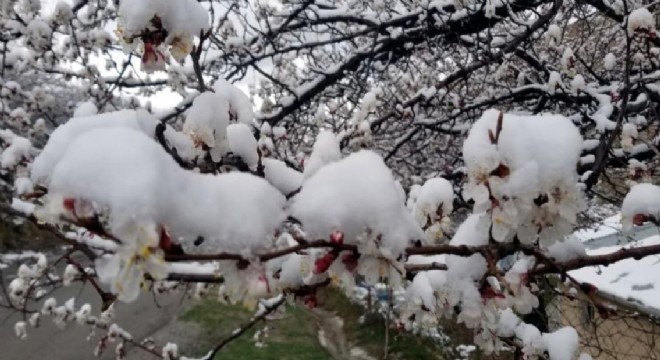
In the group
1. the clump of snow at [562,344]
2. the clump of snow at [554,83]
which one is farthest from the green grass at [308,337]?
the clump of snow at [562,344]

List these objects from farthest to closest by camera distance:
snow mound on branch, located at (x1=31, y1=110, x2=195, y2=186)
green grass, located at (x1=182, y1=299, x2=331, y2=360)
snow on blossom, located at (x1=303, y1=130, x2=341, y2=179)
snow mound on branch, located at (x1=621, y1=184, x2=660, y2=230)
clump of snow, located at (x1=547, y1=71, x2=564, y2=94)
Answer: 1. green grass, located at (x1=182, y1=299, x2=331, y2=360)
2. clump of snow, located at (x1=547, y1=71, x2=564, y2=94)
3. snow mound on branch, located at (x1=621, y1=184, x2=660, y2=230)
4. snow on blossom, located at (x1=303, y1=130, x2=341, y2=179)
5. snow mound on branch, located at (x1=31, y1=110, x2=195, y2=186)

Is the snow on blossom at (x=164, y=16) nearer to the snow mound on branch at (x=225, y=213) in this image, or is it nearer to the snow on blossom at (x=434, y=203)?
the snow mound on branch at (x=225, y=213)

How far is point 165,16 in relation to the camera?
137 centimetres

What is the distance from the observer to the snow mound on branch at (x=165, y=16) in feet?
4.36

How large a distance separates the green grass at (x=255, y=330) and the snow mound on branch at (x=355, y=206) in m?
6.97

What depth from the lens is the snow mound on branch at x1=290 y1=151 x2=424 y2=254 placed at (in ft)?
3.28

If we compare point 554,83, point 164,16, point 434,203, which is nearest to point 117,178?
point 164,16

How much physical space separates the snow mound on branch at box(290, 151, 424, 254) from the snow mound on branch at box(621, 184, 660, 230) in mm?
797

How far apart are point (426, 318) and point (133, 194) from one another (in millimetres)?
1195

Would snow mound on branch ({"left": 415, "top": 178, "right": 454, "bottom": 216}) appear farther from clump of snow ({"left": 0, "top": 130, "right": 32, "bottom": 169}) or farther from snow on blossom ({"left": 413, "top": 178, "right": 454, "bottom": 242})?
clump of snow ({"left": 0, "top": 130, "right": 32, "bottom": 169})

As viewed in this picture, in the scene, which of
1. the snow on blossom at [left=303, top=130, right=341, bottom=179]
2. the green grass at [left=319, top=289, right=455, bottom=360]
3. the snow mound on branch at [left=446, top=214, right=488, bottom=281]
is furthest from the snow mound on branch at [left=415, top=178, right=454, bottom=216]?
A: the green grass at [left=319, top=289, right=455, bottom=360]

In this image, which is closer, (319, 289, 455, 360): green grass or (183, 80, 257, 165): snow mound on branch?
(183, 80, 257, 165): snow mound on branch

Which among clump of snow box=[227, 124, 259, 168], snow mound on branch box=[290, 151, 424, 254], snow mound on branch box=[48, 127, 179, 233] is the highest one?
clump of snow box=[227, 124, 259, 168]

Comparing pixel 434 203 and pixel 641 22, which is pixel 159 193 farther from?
pixel 641 22
